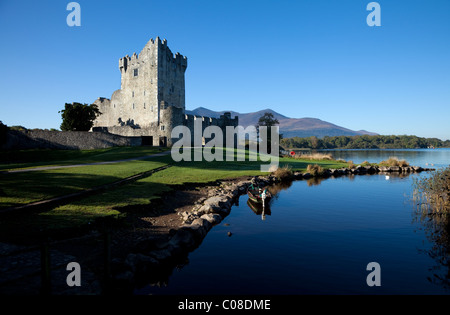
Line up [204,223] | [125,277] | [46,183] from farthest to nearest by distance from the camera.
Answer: [46,183]
[204,223]
[125,277]

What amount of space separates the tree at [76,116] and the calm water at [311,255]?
50046 millimetres

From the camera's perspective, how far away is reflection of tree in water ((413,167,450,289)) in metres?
9.48

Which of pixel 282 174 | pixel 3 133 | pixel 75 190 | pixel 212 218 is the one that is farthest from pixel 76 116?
pixel 212 218

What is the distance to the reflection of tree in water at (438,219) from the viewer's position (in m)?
9.48

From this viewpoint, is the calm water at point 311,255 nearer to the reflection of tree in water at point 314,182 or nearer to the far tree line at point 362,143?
the reflection of tree in water at point 314,182

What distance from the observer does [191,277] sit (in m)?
8.08

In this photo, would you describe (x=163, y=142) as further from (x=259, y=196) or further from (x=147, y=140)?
(x=259, y=196)

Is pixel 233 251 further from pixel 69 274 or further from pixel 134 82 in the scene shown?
pixel 134 82

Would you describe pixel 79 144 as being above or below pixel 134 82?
below

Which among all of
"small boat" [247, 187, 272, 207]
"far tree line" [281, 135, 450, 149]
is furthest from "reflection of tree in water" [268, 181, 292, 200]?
"far tree line" [281, 135, 450, 149]

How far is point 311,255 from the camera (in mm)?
9688

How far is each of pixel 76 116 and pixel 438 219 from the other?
59.2 metres
